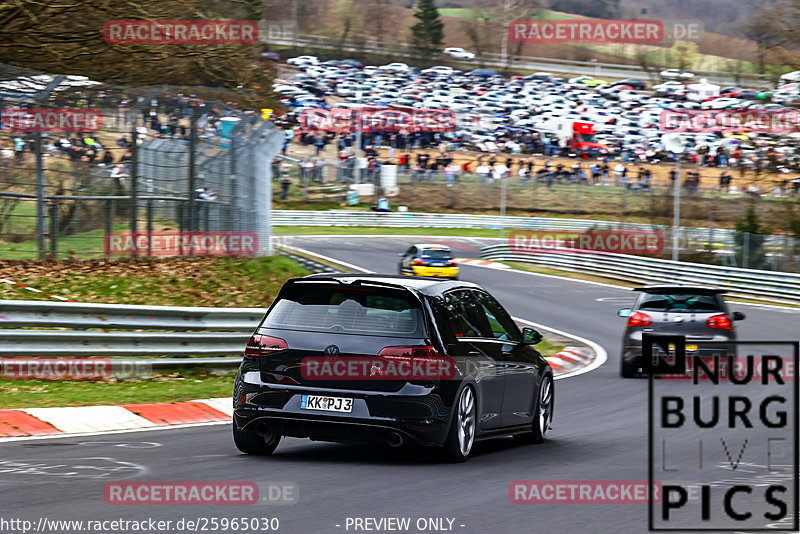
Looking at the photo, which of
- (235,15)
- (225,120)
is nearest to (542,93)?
(235,15)

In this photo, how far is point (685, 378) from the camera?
17.2 m

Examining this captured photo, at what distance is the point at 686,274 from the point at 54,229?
25836mm

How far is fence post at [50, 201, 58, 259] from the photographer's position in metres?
16.5

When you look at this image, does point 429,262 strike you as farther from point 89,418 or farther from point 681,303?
point 89,418

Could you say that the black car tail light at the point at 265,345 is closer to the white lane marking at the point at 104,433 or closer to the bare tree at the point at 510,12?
the white lane marking at the point at 104,433

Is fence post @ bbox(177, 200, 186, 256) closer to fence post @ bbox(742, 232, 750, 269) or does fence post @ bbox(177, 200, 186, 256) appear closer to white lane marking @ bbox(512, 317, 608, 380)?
white lane marking @ bbox(512, 317, 608, 380)

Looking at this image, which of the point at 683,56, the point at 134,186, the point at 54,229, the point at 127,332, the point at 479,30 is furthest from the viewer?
the point at 479,30

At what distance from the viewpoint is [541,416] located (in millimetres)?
10430

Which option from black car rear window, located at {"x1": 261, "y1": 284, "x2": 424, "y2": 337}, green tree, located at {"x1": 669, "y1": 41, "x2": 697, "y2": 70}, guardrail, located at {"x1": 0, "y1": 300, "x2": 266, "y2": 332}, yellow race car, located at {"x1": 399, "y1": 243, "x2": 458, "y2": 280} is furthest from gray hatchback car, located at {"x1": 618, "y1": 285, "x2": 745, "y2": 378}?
green tree, located at {"x1": 669, "y1": 41, "x2": 697, "y2": 70}

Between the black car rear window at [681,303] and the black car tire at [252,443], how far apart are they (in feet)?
32.4

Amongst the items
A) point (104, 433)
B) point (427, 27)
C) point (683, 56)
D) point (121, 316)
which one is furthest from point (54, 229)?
point (683, 56)

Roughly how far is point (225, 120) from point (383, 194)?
45.8 meters

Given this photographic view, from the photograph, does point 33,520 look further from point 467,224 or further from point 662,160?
point 662,160

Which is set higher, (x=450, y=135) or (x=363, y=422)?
(x=450, y=135)
